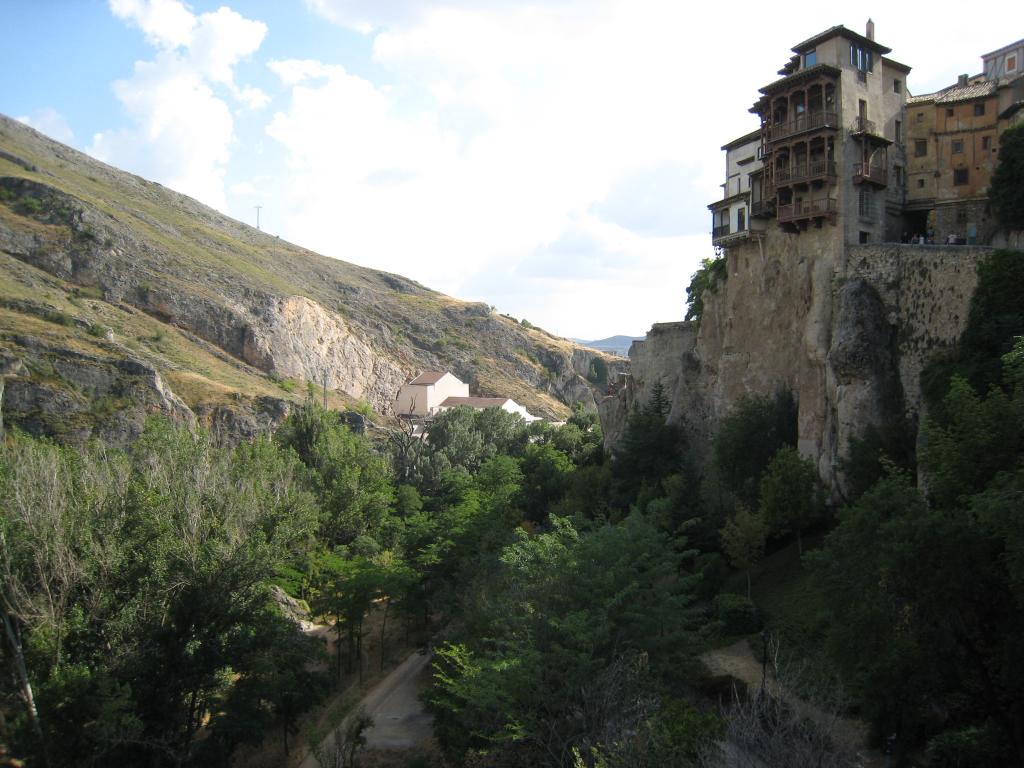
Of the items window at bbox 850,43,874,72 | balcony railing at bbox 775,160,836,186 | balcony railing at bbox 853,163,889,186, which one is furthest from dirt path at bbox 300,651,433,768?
window at bbox 850,43,874,72

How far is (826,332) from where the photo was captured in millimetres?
27453

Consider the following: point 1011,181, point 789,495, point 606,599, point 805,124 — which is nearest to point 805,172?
point 805,124

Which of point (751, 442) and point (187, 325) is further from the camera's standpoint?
point (187, 325)

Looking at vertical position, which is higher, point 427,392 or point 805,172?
point 805,172

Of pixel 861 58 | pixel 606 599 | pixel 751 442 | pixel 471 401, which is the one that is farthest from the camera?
pixel 471 401

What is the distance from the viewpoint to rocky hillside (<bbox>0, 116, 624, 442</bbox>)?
5081cm

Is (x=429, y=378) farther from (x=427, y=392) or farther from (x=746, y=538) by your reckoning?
(x=746, y=538)

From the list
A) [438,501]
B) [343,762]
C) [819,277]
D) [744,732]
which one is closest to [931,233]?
[819,277]

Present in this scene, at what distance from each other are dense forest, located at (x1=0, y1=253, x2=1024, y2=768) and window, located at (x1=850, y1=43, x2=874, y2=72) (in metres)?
10.8

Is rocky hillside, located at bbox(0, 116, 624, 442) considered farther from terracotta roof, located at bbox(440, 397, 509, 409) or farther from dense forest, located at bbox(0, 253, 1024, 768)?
dense forest, located at bbox(0, 253, 1024, 768)

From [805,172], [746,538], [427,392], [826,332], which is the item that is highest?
[805,172]

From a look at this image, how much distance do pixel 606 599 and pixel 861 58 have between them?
23.4 meters

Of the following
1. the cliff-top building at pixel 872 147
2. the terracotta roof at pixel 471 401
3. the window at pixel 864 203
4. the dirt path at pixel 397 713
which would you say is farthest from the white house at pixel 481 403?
the window at pixel 864 203

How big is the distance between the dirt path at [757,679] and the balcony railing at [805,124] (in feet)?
59.7
